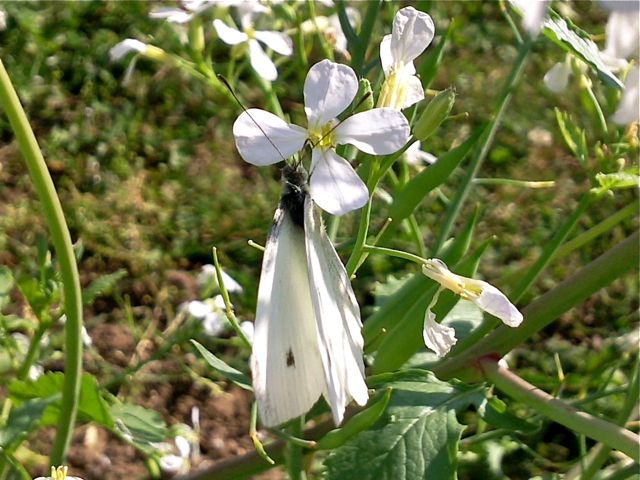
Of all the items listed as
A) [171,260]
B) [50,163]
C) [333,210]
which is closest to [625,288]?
[171,260]

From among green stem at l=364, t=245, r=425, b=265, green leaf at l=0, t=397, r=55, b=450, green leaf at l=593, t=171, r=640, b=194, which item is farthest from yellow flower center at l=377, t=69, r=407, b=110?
green leaf at l=0, t=397, r=55, b=450

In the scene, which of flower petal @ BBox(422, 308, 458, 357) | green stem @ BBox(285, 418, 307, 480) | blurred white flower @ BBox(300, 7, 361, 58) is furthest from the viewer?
blurred white flower @ BBox(300, 7, 361, 58)

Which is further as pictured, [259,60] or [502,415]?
[259,60]

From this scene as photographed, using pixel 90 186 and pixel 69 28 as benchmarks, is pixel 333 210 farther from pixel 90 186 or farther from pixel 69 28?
pixel 69 28

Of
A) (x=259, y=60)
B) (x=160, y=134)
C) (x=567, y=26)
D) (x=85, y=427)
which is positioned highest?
(x=567, y=26)

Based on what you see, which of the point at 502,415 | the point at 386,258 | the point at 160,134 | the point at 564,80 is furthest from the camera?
the point at 160,134

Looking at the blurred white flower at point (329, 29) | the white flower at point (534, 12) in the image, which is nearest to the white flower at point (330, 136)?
the white flower at point (534, 12)

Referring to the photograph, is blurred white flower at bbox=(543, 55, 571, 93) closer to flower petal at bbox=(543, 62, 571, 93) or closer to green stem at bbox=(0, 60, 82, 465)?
flower petal at bbox=(543, 62, 571, 93)
